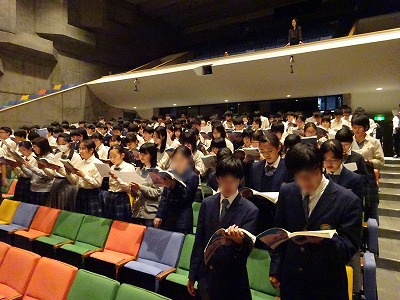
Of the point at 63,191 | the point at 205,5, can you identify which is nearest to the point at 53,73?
the point at 205,5

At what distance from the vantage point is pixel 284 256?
4.89 ft

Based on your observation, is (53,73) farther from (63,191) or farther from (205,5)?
(63,191)

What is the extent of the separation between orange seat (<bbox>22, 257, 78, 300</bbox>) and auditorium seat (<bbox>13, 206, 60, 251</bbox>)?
123 cm

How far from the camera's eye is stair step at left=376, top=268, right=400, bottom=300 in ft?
8.61

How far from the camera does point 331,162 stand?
194 cm

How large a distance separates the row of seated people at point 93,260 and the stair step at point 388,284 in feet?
3.73

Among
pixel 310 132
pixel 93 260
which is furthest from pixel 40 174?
pixel 310 132

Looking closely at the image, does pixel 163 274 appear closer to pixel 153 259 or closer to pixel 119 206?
pixel 153 259

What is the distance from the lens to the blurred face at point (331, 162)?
1917 millimetres

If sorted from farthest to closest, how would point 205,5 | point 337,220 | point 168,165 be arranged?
point 205,5 < point 168,165 < point 337,220

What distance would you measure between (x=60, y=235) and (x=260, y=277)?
223 cm

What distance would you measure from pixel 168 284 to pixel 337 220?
60.4 inches

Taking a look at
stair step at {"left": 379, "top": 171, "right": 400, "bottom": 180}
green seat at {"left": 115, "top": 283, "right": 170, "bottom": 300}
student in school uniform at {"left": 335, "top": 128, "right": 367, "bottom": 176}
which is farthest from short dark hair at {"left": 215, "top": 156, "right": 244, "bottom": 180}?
stair step at {"left": 379, "top": 171, "right": 400, "bottom": 180}

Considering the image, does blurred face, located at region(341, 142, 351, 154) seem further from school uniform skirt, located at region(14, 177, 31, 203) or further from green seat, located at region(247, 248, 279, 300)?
school uniform skirt, located at region(14, 177, 31, 203)
